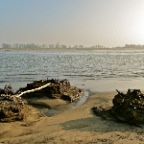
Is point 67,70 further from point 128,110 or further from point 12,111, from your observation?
point 128,110

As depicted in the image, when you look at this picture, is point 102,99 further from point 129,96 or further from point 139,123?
point 139,123

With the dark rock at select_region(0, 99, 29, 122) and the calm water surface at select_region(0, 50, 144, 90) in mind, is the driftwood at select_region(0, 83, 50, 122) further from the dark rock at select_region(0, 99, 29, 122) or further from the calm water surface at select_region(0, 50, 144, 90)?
the calm water surface at select_region(0, 50, 144, 90)

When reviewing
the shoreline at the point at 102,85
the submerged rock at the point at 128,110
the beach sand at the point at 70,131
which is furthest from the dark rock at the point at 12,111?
the shoreline at the point at 102,85

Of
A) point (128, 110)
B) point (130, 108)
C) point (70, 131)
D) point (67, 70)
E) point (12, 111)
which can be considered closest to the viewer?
point (70, 131)

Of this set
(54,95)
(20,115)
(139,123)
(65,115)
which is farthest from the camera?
(54,95)

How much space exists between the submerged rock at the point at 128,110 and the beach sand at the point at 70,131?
0.30m

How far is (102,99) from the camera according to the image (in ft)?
54.9

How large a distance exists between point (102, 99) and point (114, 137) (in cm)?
739

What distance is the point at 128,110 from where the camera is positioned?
431 inches

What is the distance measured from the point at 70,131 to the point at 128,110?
2.24m

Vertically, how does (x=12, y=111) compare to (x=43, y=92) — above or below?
above

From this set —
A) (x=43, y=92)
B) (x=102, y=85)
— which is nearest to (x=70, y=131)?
(x=43, y=92)

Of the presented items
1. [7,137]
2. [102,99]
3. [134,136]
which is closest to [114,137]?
[134,136]

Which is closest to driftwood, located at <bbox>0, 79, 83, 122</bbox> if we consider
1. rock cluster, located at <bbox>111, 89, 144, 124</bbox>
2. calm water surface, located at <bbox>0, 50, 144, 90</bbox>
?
rock cluster, located at <bbox>111, 89, 144, 124</bbox>
